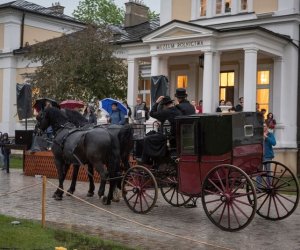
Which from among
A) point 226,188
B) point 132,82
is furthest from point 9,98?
point 226,188

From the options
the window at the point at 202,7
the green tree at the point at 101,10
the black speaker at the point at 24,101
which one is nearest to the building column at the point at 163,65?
the window at the point at 202,7

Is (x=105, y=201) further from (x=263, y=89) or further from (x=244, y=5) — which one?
(x=244, y=5)

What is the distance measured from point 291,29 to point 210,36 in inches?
131

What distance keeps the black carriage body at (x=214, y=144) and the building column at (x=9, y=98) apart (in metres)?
23.5

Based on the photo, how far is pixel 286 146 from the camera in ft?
66.0

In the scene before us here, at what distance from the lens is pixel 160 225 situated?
9172mm

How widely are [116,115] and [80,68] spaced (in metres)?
7.60

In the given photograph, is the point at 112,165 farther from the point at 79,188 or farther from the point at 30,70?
the point at 30,70

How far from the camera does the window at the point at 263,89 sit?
2145cm

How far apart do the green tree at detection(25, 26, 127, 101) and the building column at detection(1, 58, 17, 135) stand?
24.8 feet

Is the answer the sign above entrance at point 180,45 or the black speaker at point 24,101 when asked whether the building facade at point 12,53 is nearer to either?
the black speaker at point 24,101

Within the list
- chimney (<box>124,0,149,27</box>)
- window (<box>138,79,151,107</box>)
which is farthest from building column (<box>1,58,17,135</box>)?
window (<box>138,79,151,107</box>)

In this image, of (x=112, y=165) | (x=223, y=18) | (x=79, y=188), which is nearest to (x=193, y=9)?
(x=223, y=18)

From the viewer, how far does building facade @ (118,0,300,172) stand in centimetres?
1931
